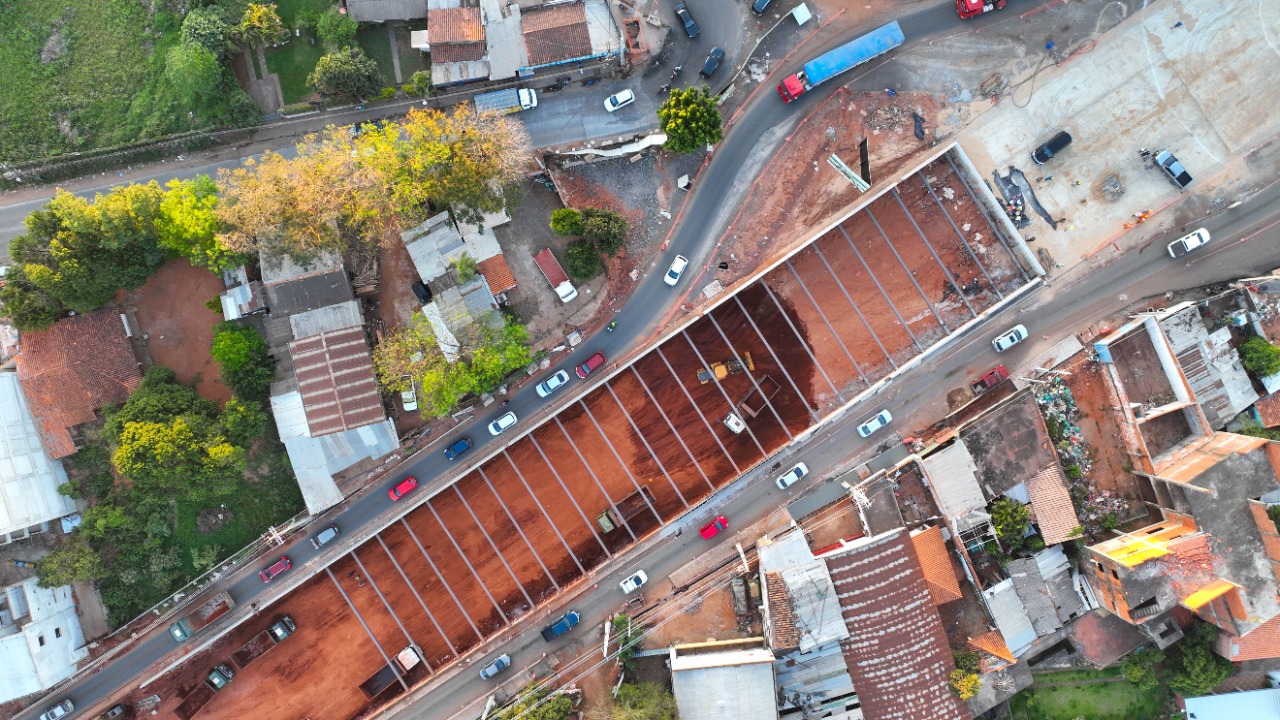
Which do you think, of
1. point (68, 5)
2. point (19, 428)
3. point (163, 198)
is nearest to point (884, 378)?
point (163, 198)

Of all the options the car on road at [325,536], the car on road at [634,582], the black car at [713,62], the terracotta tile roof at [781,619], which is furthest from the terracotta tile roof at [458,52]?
the terracotta tile roof at [781,619]

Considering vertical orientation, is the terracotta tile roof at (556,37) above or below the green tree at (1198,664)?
above

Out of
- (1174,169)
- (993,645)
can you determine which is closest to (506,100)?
(1174,169)

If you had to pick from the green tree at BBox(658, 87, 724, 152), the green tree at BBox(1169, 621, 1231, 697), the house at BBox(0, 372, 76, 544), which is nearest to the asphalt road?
the green tree at BBox(658, 87, 724, 152)

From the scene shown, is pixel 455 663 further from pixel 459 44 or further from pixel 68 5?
pixel 68 5

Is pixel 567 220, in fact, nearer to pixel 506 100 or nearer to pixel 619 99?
pixel 619 99

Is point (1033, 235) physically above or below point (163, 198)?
below

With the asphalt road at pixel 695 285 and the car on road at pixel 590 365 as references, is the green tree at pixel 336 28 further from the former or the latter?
the car on road at pixel 590 365
